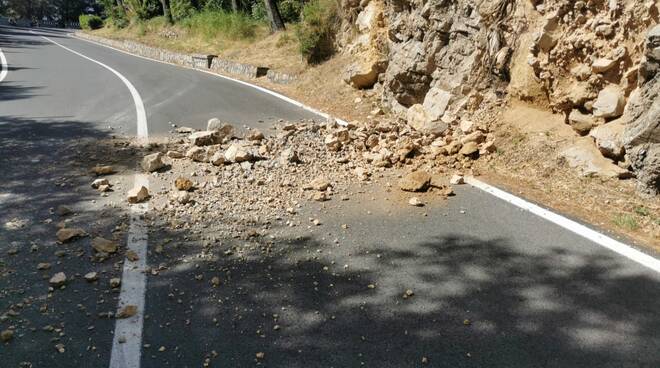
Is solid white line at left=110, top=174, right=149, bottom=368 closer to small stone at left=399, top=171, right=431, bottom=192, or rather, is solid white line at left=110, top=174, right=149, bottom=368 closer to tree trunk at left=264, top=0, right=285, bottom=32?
small stone at left=399, top=171, right=431, bottom=192

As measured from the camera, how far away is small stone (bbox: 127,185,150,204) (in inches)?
226

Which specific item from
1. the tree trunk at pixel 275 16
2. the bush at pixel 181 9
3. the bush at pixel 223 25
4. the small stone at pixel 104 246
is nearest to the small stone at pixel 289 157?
the small stone at pixel 104 246

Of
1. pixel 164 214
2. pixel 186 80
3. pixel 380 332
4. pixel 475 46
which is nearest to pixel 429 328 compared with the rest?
pixel 380 332

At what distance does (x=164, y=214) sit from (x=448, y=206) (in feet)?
10.5

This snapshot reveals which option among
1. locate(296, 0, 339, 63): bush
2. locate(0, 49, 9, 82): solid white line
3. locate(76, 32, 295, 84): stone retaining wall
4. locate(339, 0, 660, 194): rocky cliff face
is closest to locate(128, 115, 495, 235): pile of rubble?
locate(339, 0, 660, 194): rocky cliff face

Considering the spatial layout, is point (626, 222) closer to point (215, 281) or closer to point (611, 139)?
point (611, 139)

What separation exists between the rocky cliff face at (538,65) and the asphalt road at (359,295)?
191 cm

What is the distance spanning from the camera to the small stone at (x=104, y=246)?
447 cm

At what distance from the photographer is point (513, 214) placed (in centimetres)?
526

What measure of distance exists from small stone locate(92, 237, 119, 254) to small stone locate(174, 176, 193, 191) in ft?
5.08

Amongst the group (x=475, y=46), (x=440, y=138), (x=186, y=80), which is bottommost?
(x=186, y=80)

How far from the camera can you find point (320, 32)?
51.4 ft

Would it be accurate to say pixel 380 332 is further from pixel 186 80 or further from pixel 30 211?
pixel 186 80

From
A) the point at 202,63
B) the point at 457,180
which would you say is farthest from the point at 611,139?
the point at 202,63
